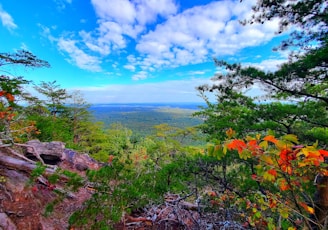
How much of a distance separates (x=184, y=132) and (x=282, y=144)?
11869mm

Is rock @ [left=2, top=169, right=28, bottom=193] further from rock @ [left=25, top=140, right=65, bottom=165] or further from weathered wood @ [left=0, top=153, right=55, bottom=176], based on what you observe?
rock @ [left=25, top=140, right=65, bottom=165]

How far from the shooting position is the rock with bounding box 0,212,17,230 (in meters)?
2.01

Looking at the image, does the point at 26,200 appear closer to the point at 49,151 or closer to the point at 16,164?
the point at 16,164

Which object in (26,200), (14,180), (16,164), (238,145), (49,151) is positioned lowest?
(26,200)

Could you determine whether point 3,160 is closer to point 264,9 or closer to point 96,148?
point 264,9

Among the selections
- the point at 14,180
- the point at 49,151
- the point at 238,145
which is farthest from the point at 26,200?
the point at 238,145

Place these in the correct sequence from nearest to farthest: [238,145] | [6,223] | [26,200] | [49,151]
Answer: [238,145] < [6,223] < [26,200] < [49,151]

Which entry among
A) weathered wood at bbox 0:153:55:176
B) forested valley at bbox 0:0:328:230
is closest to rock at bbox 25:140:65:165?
forested valley at bbox 0:0:328:230

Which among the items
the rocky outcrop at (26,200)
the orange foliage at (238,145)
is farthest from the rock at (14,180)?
the orange foliage at (238,145)

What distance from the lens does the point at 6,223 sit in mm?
2068

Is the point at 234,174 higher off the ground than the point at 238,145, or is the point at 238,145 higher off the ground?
the point at 238,145

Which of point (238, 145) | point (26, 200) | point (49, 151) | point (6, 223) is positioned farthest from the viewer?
point (49, 151)

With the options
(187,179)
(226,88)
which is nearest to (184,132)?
(226,88)

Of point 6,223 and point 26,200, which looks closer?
point 6,223
